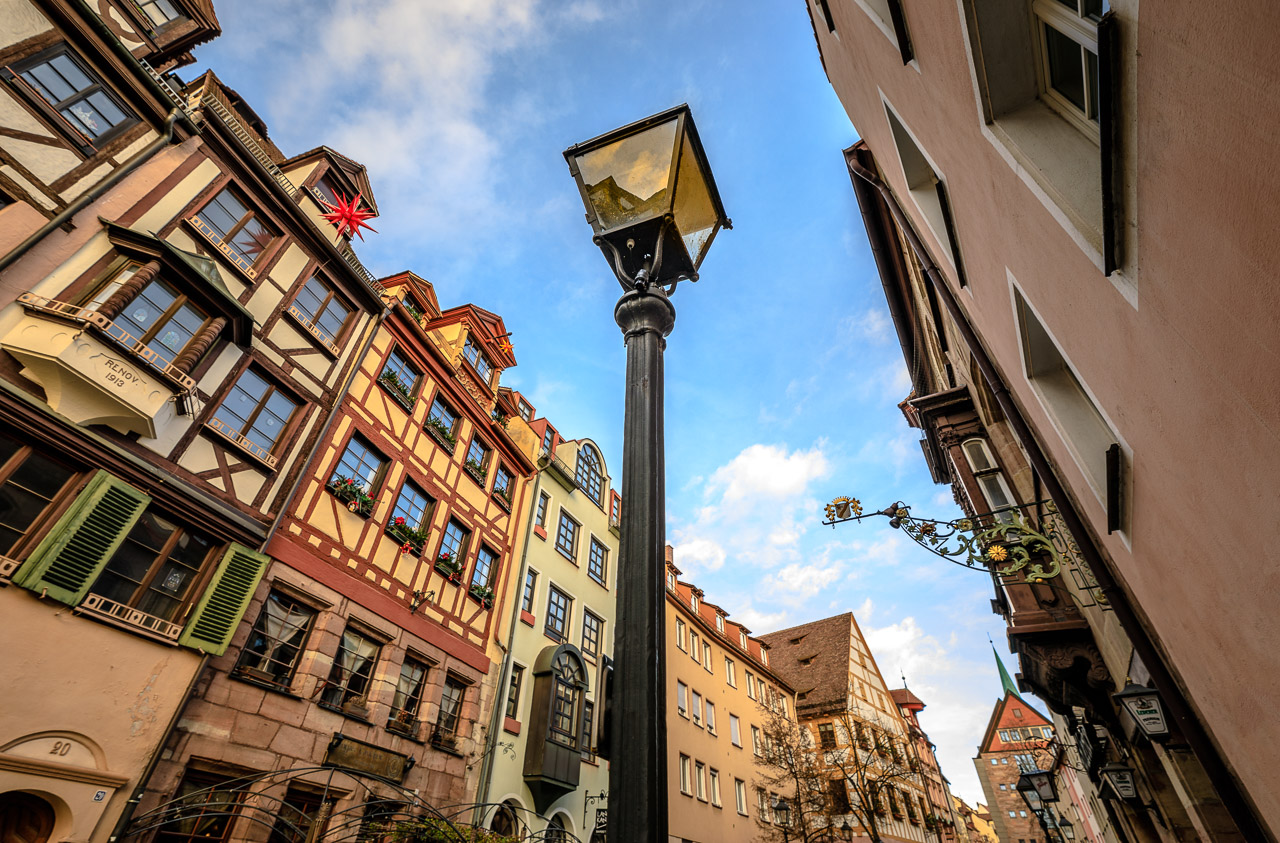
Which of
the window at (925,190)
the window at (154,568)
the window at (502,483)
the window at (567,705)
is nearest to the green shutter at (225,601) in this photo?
the window at (154,568)

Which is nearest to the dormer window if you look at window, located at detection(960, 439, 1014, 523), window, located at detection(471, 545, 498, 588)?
window, located at detection(471, 545, 498, 588)

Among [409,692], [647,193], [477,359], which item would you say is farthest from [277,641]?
[647,193]

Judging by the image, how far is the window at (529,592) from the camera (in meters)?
16.7

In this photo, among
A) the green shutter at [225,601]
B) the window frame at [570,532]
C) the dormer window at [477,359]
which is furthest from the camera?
the window frame at [570,532]

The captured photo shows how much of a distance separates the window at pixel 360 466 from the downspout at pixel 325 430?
25.7 inches

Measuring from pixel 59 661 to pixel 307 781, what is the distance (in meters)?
4.15

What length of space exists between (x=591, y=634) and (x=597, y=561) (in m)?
2.69

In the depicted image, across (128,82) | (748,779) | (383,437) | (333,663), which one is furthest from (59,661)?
(748,779)

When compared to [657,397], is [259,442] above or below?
above

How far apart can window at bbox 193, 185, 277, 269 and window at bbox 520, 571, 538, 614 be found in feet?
30.1

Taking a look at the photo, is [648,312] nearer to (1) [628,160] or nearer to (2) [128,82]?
(1) [628,160]

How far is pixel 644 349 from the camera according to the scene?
2553 mm

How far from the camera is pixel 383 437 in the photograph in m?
13.3

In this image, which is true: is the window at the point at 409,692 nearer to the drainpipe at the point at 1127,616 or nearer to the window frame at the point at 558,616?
the window frame at the point at 558,616
